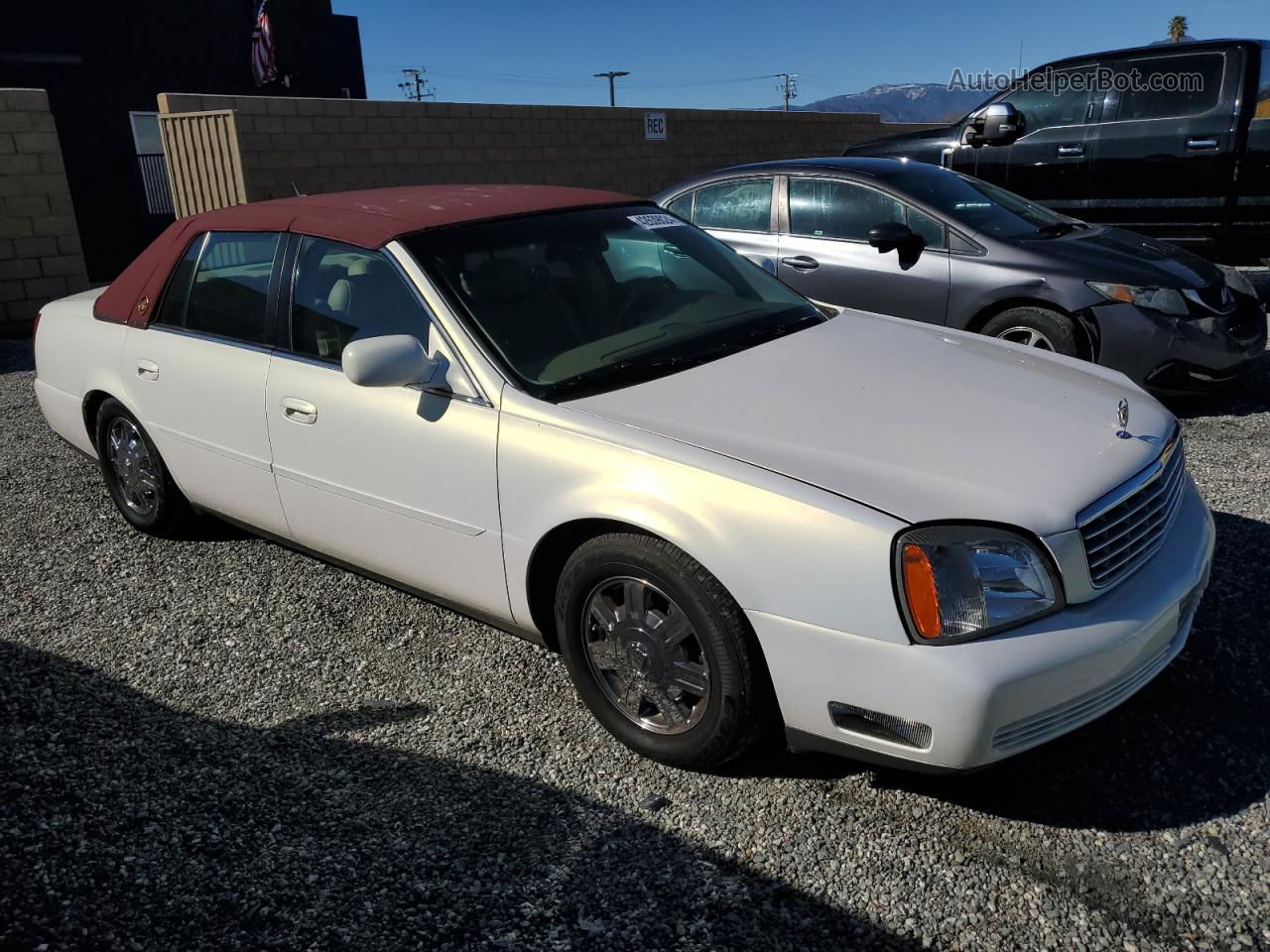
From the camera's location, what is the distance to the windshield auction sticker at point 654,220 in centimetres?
393

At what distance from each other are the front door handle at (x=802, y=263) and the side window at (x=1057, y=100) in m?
4.28

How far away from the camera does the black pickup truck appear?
27.2 feet

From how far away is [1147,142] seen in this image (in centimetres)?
866

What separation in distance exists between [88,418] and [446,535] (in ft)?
8.27

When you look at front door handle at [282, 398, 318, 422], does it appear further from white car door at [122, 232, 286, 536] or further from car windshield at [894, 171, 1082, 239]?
car windshield at [894, 171, 1082, 239]

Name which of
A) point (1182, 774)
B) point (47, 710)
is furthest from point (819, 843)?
point (47, 710)

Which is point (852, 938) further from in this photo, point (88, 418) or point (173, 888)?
point (88, 418)

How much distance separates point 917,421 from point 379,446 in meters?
1.65

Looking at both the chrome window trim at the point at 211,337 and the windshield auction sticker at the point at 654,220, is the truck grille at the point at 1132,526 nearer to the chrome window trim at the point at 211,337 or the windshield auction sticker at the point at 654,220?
the windshield auction sticker at the point at 654,220

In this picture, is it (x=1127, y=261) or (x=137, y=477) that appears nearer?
(x=137, y=477)

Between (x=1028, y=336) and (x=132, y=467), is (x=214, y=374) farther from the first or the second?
(x=1028, y=336)

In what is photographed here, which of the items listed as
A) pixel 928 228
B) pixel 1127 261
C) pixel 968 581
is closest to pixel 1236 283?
pixel 1127 261

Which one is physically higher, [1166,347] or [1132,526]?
[1132,526]

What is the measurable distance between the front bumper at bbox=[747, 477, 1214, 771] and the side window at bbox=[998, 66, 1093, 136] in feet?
25.7
